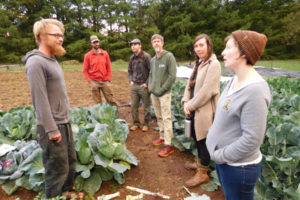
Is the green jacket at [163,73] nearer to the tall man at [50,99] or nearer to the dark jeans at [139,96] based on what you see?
the dark jeans at [139,96]

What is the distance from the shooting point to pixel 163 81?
10.5ft

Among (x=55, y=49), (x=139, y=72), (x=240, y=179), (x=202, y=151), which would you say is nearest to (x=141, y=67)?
(x=139, y=72)

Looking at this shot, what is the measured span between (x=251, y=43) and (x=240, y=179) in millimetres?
885

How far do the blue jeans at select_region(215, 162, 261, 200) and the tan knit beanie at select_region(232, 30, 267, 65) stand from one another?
72cm

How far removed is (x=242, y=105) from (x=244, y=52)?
32cm

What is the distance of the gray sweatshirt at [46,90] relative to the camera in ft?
5.13

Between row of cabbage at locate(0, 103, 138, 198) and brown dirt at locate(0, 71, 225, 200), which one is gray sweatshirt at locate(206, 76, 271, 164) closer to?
brown dirt at locate(0, 71, 225, 200)

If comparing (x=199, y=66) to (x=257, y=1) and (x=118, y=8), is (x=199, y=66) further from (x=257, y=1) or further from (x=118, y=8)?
(x=257, y=1)

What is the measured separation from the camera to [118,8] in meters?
28.8

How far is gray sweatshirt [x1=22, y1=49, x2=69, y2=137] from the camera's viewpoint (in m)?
1.56

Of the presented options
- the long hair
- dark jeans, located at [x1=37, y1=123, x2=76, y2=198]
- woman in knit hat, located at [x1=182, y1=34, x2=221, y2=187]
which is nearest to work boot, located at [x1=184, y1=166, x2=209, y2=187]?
woman in knit hat, located at [x1=182, y1=34, x2=221, y2=187]

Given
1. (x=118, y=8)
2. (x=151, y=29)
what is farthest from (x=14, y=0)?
(x=151, y=29)

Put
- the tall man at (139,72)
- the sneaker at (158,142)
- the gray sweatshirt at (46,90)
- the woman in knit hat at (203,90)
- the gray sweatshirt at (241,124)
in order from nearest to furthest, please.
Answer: the gray sweatshirt at (241,124), the gray sweatshirt at (46,90), the woman in knit hat at (203,90), the sneaker at (158,142), the tall man at (139,72)

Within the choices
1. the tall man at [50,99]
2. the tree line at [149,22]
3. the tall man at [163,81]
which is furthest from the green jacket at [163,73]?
the tree line at [149,22]
